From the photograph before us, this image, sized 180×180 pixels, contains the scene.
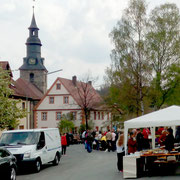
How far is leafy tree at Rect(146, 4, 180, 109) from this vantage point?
4341 centimetres

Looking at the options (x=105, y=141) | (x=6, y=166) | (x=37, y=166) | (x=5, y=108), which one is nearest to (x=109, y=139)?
(x=105, y=141)

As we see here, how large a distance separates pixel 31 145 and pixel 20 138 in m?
0.96

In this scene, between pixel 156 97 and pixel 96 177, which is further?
pixel 156 97

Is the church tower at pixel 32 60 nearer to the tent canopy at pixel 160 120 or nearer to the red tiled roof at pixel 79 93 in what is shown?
the red tiled roof at pixel 79 93

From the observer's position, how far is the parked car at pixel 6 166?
45.1ft

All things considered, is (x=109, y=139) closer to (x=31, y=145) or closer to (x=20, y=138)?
(x=20, y=138)

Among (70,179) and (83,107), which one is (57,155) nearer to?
(70,179)

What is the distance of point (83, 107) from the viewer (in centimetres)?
6575

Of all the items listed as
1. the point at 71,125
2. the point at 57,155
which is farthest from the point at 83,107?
the point at 57,155

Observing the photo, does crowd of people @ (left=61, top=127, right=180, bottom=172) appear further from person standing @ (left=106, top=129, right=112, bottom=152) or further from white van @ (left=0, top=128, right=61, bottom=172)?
white van @ (left=0, top=128, right=61, bottom=172)

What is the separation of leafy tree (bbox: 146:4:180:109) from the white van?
80.2ft

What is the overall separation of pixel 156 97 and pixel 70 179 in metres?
29.5

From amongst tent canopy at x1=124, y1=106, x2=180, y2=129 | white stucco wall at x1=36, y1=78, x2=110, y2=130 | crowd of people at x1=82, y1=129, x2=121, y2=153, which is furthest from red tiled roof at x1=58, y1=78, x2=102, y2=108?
tent canopy at x1=124, y1=106, x2=180, y2=129

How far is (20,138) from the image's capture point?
19.3 metres
